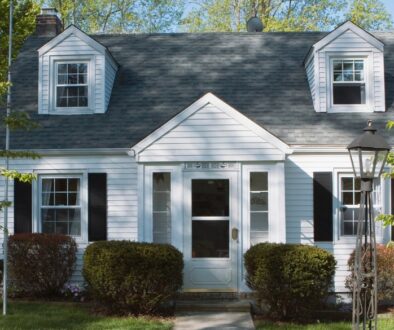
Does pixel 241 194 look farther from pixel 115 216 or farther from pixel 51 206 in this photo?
pixel 51 206

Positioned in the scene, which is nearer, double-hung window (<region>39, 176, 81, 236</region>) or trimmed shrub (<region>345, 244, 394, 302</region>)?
trimmed shrub (<region>345, 244, 394, 302</region>)

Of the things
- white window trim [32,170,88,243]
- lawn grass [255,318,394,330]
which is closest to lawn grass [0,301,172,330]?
lawn grass [255,318,394,330]

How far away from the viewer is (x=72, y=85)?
47.0 ft

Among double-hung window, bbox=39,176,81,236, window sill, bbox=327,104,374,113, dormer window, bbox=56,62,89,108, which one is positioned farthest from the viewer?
dormer window, bbox=56,62,89,108

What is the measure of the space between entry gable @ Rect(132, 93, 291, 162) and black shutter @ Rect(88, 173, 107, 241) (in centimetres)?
129

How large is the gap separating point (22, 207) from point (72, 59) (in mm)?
3606

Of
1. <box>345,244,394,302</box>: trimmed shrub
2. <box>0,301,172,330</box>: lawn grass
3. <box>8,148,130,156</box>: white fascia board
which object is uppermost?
<box>8,148,130,156</box>: white fascia board

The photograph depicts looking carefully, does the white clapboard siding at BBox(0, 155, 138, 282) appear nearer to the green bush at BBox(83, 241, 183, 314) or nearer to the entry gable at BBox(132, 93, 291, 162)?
the entry gable at BBox(132, 93, 291, 162)

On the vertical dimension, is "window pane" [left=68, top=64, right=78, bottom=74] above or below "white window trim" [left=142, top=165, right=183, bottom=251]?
above

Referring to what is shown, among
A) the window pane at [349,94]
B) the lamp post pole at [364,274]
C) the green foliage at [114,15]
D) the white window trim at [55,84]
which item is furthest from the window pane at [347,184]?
the green foliage at [114,15]

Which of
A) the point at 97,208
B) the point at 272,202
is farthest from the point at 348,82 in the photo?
the point at 97,208

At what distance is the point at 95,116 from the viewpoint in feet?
45.8

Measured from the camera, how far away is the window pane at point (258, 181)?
480 inches

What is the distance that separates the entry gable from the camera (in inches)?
474
